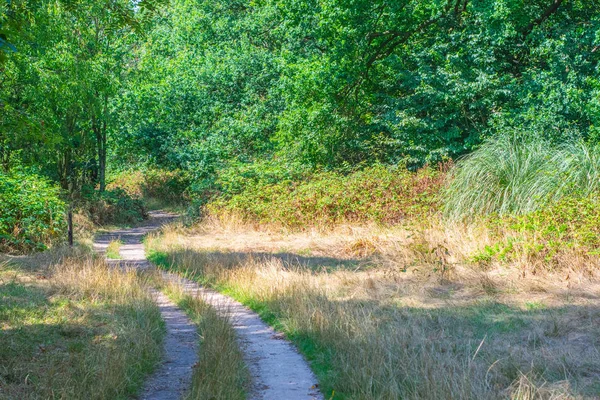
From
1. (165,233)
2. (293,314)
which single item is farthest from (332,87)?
(293,314)

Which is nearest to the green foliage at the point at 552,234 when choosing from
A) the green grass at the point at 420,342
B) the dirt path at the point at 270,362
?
the green grass at the point at 420,342

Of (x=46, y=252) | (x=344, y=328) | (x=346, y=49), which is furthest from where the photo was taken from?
(x=346, y=49)

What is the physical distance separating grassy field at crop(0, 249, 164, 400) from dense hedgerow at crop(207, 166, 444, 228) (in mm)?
8471

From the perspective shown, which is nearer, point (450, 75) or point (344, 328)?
point (344, 328)

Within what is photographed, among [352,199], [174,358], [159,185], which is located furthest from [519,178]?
[159,185]

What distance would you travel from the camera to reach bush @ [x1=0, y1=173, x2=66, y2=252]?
548 inches

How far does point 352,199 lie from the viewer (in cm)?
1841

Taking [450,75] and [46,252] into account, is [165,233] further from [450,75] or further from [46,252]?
[450,75]

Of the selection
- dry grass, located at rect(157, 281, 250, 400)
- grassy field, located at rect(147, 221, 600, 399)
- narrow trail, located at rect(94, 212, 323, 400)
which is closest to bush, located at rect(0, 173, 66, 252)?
grassy field, located at rect(147, 221, 600, 399)

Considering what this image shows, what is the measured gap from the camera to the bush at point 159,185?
3350cm

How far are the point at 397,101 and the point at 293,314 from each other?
14729mm

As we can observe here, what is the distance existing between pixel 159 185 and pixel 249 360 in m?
28.9

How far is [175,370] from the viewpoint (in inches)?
261

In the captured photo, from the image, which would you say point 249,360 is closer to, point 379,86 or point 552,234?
point 552,234
